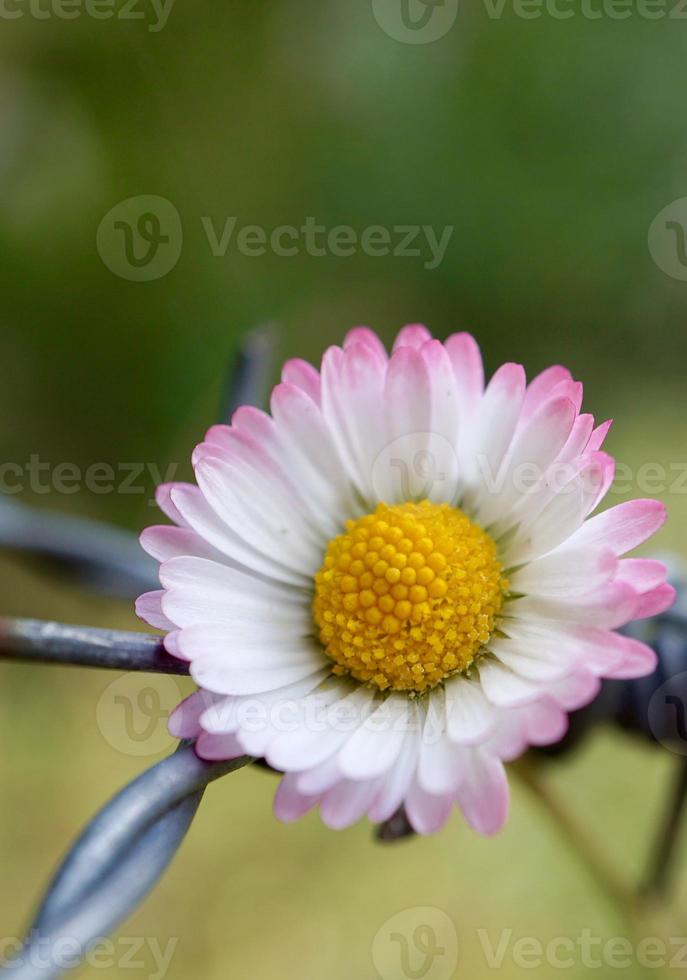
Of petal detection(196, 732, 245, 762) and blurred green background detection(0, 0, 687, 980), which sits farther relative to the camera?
blurred green background detection(0, 0, 687, 980)

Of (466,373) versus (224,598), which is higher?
(466,373)

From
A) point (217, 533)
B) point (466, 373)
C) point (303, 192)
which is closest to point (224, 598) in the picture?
point (217, 533)

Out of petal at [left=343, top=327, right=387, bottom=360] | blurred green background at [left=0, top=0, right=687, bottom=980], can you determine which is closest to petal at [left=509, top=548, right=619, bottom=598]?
petal at [left=343, top=327, right=387, bottom=360]

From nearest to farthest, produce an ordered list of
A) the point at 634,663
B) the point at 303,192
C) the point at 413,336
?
1. the point at 634,663
2. the point at 413,336
3. the point at 303,192

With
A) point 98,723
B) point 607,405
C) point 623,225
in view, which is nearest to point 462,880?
point 98,723

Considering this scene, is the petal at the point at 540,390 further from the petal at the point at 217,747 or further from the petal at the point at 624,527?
the petal at the point at 217,747

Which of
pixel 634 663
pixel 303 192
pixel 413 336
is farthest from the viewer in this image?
pixel 303 192

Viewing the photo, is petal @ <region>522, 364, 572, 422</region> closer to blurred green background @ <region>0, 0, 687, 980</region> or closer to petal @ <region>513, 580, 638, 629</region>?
petal @ <region>513, 580, 638, 629</region>

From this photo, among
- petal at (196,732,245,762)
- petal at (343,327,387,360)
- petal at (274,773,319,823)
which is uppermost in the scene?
petal at (343,327,387,360)

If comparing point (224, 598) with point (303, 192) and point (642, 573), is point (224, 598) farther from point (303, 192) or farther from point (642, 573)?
point (303, 192)
